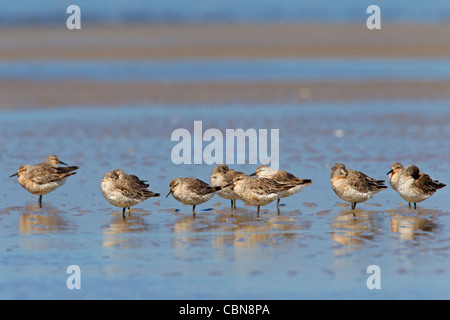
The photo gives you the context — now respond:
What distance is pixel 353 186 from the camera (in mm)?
12617

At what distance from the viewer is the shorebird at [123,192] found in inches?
488

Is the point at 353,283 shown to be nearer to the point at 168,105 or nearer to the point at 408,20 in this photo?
the point at 168,105

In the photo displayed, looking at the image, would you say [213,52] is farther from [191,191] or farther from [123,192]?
[123,192]

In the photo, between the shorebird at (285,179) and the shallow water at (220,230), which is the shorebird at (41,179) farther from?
the shorebird at (285,179)

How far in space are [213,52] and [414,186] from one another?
28.6 m

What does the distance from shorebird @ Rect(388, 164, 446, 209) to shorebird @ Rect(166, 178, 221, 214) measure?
2.92 m

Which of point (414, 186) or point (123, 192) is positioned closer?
point (123, 192)

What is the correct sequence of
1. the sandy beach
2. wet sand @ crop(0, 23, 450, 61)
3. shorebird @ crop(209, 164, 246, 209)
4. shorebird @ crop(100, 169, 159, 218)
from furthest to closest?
wet sand @ crop(0, 23, 450, 61)
the sandy beach
shorebird @ crop(209, 164, 246, 209)
shorebird @ crop(100, 169, 159, 218)

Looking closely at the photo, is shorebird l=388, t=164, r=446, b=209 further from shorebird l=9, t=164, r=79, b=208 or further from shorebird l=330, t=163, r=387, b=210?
shorebird l=9, t=164, r=79, b=208

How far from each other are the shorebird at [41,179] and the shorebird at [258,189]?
3.11m

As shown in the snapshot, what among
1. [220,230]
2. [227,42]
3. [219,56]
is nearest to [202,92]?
[219,56]

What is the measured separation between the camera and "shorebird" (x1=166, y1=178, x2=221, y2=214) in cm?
1262

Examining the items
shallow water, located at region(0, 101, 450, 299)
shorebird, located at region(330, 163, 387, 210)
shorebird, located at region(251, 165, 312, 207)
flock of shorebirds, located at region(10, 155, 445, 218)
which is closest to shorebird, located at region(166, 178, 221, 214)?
flock of shorebirds, located at region(10, 155, 445, 218)

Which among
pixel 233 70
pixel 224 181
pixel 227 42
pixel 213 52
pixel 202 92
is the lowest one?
pixel 224 181
